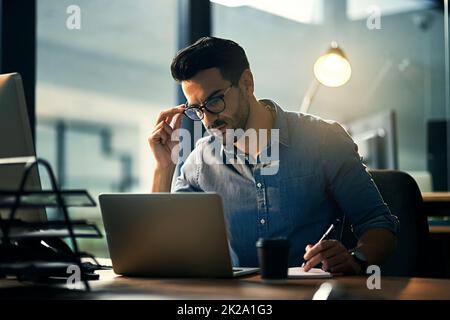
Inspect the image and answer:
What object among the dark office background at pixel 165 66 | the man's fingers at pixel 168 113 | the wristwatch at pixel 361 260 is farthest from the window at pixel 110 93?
the wristwatch at pixel 361 260

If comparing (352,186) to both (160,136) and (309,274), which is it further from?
(160,136)

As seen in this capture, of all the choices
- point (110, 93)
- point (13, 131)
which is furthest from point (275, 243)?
point (110, 93)

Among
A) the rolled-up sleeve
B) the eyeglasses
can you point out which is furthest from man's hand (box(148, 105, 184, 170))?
the rolled-up sleeve

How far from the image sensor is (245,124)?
209cm

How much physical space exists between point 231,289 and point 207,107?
818 mm

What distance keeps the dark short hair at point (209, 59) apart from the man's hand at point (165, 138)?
15 centimetres

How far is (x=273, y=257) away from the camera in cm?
138

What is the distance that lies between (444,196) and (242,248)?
125cm

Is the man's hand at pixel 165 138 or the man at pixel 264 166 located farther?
the man's hand at pixel 165 138

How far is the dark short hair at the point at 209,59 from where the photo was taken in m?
1.99

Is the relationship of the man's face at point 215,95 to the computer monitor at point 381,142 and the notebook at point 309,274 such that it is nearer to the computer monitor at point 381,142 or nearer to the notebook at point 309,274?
the notebook at point 309,274

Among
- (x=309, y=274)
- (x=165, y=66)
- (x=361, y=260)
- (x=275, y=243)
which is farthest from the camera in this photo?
(x=165, y=66)

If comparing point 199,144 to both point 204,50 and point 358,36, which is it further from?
point 358,36
